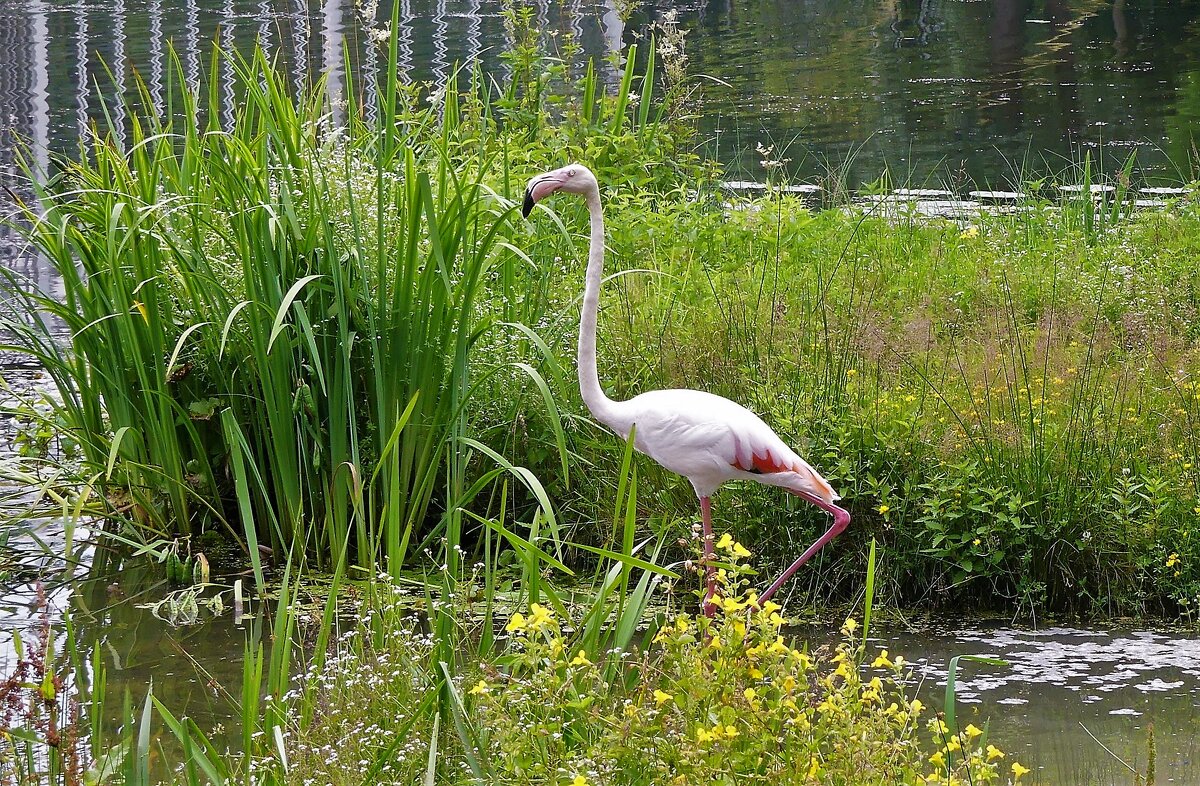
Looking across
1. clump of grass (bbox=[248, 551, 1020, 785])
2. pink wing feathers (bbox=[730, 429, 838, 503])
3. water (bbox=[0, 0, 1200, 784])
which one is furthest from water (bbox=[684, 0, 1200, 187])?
clump of grass (bbox=[248, 551, 1020, 785])

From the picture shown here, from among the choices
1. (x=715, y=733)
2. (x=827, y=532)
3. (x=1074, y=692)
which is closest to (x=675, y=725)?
(x=715, y=733)

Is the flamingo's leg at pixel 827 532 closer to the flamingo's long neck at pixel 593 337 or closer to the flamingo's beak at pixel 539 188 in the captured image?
the flamingo's long neck at pixel 593 337

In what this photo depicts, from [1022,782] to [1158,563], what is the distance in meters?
1.22

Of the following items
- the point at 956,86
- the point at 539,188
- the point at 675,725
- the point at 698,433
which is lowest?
the point at 675,725

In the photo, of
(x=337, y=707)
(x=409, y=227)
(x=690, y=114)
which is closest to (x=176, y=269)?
(x=409, y=227)

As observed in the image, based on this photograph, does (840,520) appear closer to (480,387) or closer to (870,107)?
(480,387)

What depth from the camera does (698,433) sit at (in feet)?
13.7

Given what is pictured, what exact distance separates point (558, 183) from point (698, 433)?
89 centimetres

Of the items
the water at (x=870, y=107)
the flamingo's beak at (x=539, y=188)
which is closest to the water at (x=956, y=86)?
the water at (x=870, y=107)

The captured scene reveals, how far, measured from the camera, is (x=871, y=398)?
464 centimetres

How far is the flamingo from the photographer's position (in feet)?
13.6

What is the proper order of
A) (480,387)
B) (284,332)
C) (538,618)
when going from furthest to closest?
(480,387) → (284,332) → (538,618)

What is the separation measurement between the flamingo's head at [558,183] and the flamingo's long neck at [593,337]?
5cm

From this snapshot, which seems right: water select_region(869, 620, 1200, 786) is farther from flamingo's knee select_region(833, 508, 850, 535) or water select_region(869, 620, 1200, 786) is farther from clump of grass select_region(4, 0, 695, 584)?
clump of grass select_region(4, 0, 695, 584)
